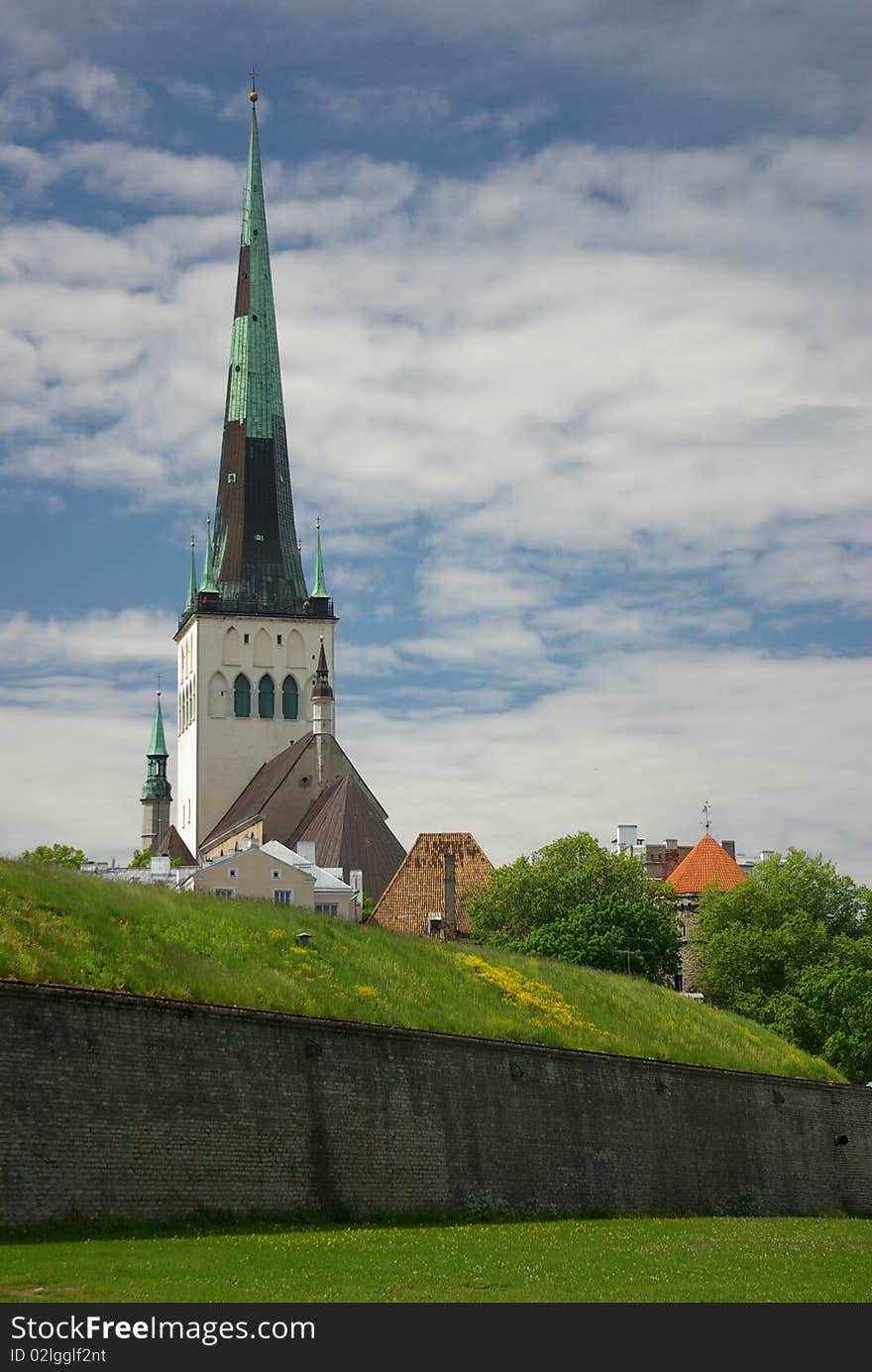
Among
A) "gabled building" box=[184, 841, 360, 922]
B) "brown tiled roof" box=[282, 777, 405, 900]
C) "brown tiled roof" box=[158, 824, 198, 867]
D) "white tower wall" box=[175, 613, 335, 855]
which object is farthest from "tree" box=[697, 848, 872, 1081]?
"white tower wall" box=[175, 613, 335, 855]

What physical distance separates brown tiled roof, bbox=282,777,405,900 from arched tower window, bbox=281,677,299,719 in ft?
95.0

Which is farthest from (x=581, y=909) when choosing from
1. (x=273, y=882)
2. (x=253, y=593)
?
(x=253, y=593)

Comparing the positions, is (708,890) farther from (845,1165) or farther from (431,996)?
(431,996)

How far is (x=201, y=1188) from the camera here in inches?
1121

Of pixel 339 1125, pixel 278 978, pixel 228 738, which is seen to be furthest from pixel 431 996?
pixel 228 738

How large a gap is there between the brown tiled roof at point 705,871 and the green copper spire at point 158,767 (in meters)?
59.8

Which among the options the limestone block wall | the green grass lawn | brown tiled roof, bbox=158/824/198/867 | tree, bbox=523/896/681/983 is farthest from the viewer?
brown tiled roof, bbox=158/824/198/867

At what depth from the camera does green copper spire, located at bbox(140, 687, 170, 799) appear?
5910 inches

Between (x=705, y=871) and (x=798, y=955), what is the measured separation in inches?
1051

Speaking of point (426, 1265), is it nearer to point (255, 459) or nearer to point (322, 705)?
point (322, 705)

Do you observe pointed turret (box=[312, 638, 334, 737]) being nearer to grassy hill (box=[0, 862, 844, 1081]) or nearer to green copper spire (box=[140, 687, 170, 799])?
green copper spire (box=[140, 687, 170, 799])

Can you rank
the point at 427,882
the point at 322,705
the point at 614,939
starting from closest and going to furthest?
the point at 614,939
the point at 427,882
the point at 322,705

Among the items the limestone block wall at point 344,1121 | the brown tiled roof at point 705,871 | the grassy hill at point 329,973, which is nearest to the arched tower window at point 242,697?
the brown tiled roof at point 705,871

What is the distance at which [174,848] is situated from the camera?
5089 inches
